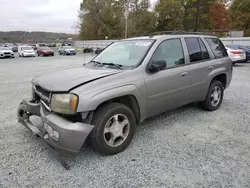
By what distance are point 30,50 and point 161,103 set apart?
92.6ft

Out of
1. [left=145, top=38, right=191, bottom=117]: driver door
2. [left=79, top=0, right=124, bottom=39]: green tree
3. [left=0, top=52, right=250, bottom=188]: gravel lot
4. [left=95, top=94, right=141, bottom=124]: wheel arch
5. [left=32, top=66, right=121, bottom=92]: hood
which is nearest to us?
[left=0, top=52, right=250, bottom=188]: gravel lot

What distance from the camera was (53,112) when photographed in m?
2.74

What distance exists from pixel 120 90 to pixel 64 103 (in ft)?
2.51

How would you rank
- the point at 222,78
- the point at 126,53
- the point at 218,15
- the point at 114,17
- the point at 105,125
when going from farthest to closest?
the point at 114,17 < the point at 218,15 < the point at 222,78 < the point at 126,53 < the point at 105,125

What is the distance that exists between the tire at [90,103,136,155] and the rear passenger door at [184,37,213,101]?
5.39 ft

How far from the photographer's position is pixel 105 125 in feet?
8.97

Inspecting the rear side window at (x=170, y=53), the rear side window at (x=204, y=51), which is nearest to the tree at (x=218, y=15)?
the rear side window at (x=204, y=51)

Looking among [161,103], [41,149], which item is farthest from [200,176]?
[41,149]

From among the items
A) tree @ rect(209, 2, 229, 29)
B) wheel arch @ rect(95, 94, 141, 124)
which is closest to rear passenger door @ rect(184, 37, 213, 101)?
wheel arch @ rect(95, 94, 141, 124)

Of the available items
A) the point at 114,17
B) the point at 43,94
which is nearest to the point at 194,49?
the point at 43,94

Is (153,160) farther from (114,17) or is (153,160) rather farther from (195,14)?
(114,17)

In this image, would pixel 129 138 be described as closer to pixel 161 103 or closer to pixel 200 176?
pixel 161 103

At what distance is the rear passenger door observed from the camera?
13.0 ft

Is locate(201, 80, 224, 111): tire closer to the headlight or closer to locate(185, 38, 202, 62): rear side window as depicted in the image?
locate(185, 38, 202, 62): rear side window
